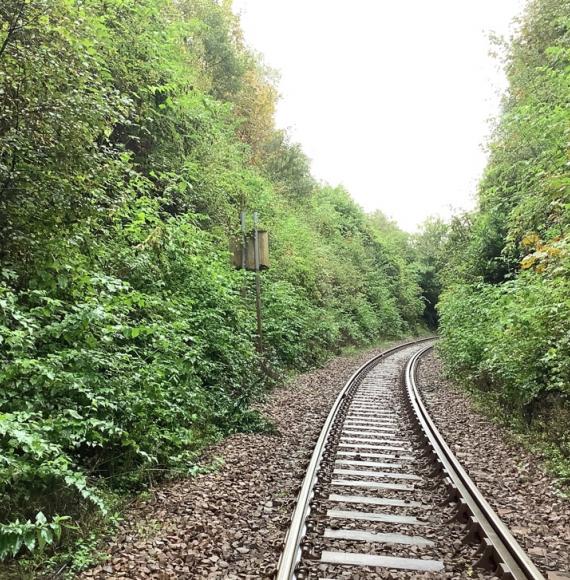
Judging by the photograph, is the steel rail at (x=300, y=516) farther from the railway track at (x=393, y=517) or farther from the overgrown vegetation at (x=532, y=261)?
the overgrown vegetation at (x=532, y=261)

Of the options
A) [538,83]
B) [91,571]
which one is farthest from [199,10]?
[91,571]

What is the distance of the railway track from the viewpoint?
3979 millimetres

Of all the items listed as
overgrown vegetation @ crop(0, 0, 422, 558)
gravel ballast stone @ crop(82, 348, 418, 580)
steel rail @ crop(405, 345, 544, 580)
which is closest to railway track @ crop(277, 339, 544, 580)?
steel rail @ crop(405, 345, 544, 580)

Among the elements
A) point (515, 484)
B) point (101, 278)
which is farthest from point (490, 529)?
point (101, 278)

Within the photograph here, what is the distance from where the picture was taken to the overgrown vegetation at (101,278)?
14.6ft

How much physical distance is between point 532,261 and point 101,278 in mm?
5711

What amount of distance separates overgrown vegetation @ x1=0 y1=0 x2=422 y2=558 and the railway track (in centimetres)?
→ 188

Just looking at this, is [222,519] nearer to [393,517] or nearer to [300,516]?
[300,516]

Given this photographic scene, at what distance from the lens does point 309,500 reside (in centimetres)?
521

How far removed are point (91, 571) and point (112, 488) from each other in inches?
57.1

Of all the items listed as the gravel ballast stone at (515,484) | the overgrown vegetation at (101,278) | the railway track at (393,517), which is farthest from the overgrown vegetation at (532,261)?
the overgrown vegetation at (101,278)

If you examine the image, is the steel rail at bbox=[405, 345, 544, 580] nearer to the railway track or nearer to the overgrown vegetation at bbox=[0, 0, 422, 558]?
the railway track

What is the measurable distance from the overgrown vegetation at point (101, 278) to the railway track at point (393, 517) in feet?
6.18

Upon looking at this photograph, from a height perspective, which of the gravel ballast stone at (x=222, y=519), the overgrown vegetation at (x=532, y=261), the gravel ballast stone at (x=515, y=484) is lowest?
the gravel ballast stone at (x=515, y=484)
